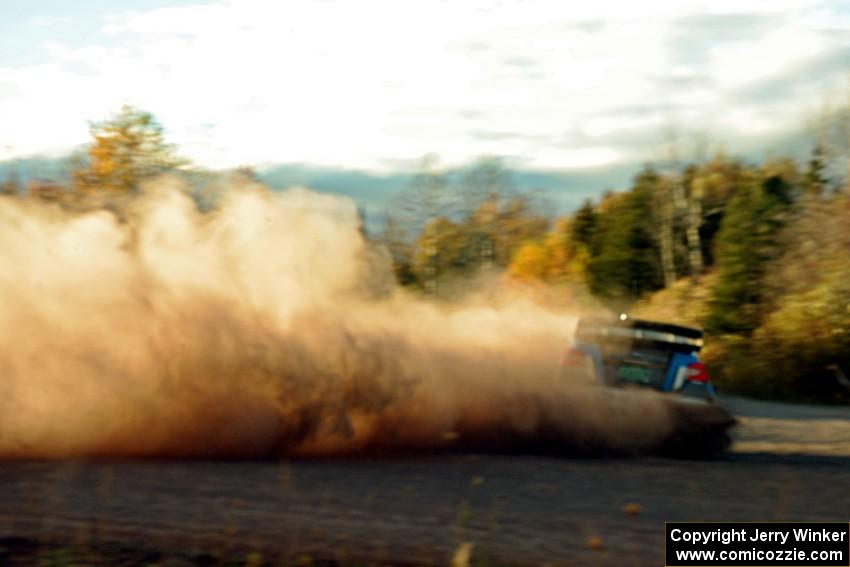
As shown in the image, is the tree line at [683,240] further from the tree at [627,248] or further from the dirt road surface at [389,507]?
the dirt road surface at [389,507]

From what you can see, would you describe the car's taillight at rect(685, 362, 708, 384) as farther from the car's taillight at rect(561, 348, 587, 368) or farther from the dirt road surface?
the car's taillight at rect(561, 348, 587, 368)

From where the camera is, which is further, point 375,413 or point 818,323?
point 818,323

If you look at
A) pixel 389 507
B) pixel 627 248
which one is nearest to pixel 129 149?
pixel 627 248

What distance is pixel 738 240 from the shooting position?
39406mm

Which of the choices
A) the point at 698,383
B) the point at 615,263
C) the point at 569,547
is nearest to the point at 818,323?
the point at 615,263

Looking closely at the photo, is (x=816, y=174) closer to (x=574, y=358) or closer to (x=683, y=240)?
(x=683, y=240)

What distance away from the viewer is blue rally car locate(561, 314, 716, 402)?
12461mm

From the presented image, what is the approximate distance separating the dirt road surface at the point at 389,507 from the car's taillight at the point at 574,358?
1150 mm

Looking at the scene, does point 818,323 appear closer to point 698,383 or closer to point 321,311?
point 698,383

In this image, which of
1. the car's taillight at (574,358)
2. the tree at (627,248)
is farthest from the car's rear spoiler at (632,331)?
the tree at (627,248)

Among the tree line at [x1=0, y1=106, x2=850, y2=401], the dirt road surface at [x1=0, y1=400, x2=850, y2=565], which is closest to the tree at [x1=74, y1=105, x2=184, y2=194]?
the tree line at [x1=0, y1=106, x2=850, y2=401]

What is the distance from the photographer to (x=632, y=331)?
12.6 metres

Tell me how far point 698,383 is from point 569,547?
589 centimetres

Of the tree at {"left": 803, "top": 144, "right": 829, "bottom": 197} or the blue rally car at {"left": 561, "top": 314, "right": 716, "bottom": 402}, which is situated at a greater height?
the tree at {"left": 803, "top": 144, "right": 829, "bottom": 197}
